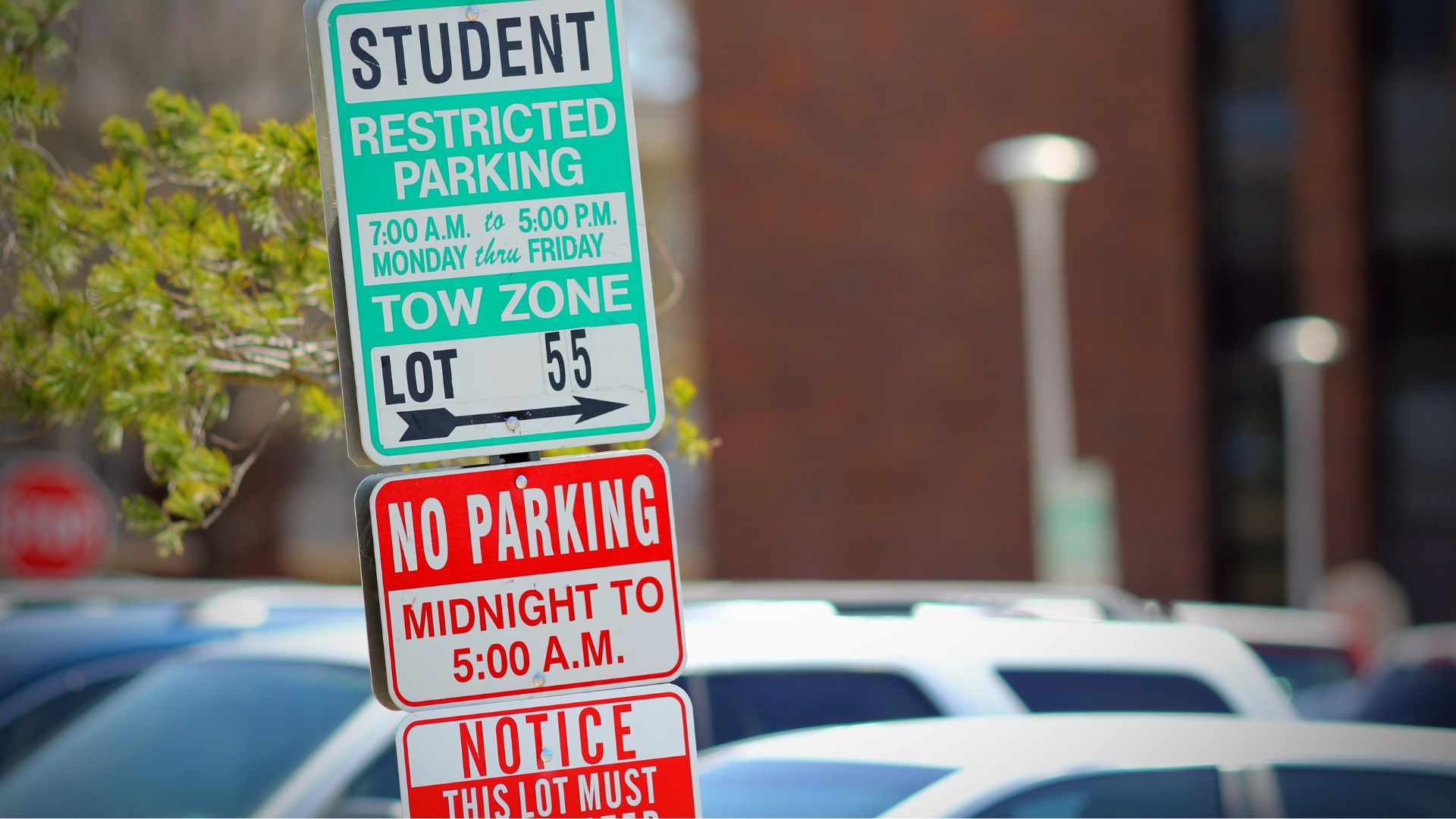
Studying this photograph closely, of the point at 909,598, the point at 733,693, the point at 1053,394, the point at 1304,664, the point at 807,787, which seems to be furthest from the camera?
the point at 1053,394

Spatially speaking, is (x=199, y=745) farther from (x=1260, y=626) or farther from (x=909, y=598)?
(x=1260, y=626)

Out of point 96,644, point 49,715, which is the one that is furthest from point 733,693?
point 96,644

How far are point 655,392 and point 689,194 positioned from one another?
26.0 meters

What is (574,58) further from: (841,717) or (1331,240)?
(1331,240)

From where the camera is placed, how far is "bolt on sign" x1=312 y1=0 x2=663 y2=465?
246 centimetres

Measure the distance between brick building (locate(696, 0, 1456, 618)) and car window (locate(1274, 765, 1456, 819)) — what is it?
22507 mm

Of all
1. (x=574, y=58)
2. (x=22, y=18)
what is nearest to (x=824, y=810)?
(x=574, y=58)

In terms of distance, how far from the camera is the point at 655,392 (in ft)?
8.23

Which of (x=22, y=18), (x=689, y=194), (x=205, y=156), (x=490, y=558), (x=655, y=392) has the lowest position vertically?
(x=490, y=558)

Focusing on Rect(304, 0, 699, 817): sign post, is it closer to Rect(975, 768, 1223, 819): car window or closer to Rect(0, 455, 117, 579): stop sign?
Rect(975, 768, 1223, 819): car window

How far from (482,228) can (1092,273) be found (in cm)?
2396

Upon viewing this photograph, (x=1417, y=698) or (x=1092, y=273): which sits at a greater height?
(x=1092, y=273)

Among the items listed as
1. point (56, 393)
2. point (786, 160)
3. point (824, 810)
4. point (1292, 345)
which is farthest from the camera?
point (786, 160)

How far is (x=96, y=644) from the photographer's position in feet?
22.0
